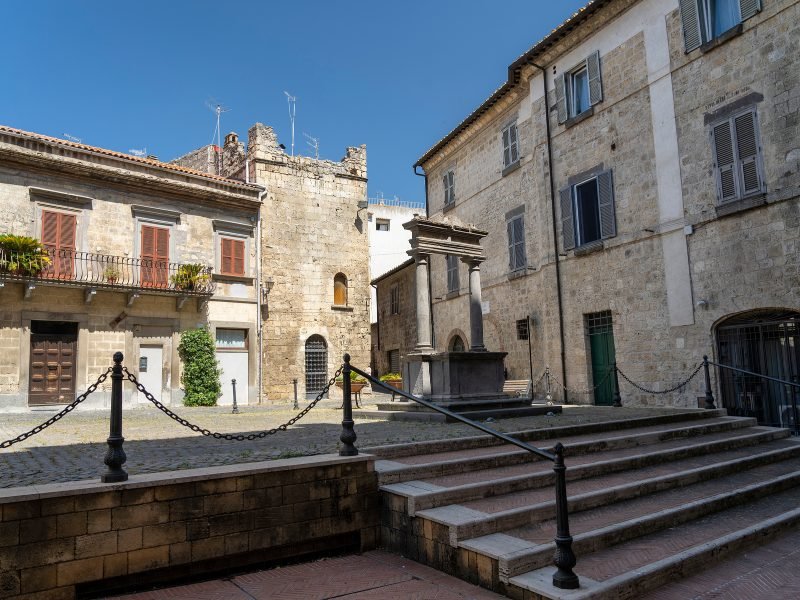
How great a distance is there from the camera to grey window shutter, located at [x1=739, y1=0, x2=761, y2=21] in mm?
11680

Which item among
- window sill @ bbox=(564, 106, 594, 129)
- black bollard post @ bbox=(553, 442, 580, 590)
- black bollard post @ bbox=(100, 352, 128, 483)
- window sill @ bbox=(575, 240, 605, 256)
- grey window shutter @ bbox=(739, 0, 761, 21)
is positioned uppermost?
grey window shutter @ bbox=(739, 0, 761, 21)

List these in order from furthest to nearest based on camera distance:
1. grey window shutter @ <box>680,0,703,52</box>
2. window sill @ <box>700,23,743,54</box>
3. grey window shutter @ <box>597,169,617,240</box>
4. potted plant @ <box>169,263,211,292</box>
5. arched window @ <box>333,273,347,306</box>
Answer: arched window @ <box>333,273,347,306</box>
potted plant @ <box>169,263,211,292</box>
grey window shutter @ <box>597,169,617,240</box>
grey window shutter @ <box>680,0,703,52</box>
window sill @ <box>700,23,743,54</box>

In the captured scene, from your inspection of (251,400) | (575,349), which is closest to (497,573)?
(575,349)

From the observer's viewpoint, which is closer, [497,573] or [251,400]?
[497,573]

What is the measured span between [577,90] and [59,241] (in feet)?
52.1

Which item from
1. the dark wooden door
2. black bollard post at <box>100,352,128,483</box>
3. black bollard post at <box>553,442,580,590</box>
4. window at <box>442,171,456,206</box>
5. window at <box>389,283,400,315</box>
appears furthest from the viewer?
window at <box>389,283,400,315</box>

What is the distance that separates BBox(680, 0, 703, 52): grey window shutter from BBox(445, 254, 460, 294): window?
34.4 feet

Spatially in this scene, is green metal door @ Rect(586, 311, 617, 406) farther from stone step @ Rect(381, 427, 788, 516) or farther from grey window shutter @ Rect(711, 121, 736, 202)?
stone step @ Rect(381, 427, 788, 516)

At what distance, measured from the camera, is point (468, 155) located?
72.2 ft

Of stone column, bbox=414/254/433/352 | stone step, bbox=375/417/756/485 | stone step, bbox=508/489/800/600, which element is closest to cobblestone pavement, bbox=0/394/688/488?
stone step, bbox=375/417/756/485

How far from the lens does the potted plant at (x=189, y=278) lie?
761 inches

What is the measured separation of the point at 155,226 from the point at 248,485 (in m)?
16.4

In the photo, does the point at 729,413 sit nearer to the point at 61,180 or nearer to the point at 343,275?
the point at 343,275

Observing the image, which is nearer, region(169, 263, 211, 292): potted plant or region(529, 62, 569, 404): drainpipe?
region(529, 62, 569, 404): drainpipe
